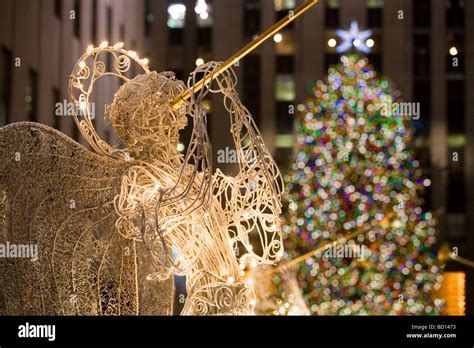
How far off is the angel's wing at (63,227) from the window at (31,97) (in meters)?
2.10

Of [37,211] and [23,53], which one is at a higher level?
[23,53]

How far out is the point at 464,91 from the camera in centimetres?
745

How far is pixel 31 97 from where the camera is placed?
282 inches

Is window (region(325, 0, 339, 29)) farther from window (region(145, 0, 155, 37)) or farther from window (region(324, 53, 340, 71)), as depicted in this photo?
window (region(145, 0, 155, 37))

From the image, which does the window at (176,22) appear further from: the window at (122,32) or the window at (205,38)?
the window at (122,32)

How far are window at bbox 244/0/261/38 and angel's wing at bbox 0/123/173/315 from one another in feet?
8.94

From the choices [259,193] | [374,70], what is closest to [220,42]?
[374,70]

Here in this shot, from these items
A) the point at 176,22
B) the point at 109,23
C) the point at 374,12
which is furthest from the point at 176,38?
the point at 374,12

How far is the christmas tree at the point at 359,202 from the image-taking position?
25.0 ft

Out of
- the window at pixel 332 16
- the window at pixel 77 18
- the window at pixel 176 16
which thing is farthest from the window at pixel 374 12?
the window at pixel 77 18

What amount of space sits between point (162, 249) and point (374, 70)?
3.47 m
